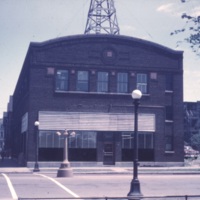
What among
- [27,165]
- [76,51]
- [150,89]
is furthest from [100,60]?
[27,165]

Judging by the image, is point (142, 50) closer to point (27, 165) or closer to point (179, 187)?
point (27, 165)

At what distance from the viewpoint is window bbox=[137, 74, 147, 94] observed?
41.0 m

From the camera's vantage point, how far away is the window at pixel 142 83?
135ft

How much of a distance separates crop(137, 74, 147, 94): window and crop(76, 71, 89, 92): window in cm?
554

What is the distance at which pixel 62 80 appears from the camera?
39375 millimetres

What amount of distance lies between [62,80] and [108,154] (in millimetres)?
8897

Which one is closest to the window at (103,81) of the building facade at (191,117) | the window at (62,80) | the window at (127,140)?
the window at (62,80)

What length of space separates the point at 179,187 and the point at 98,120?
19.0m

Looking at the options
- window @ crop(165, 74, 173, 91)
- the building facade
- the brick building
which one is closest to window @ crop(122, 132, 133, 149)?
the brick building

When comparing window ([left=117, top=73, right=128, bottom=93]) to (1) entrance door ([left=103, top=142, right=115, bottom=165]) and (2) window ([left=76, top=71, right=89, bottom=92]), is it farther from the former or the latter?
(1) entrance door ([left=103, top=142, right=115, bottom=165])

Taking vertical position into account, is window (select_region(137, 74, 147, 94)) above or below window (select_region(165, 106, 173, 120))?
above

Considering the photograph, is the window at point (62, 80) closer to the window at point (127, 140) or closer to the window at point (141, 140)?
the window at point (127, 140)

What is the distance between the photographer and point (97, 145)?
3919 cm

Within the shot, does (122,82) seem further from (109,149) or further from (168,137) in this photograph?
(168,137)
